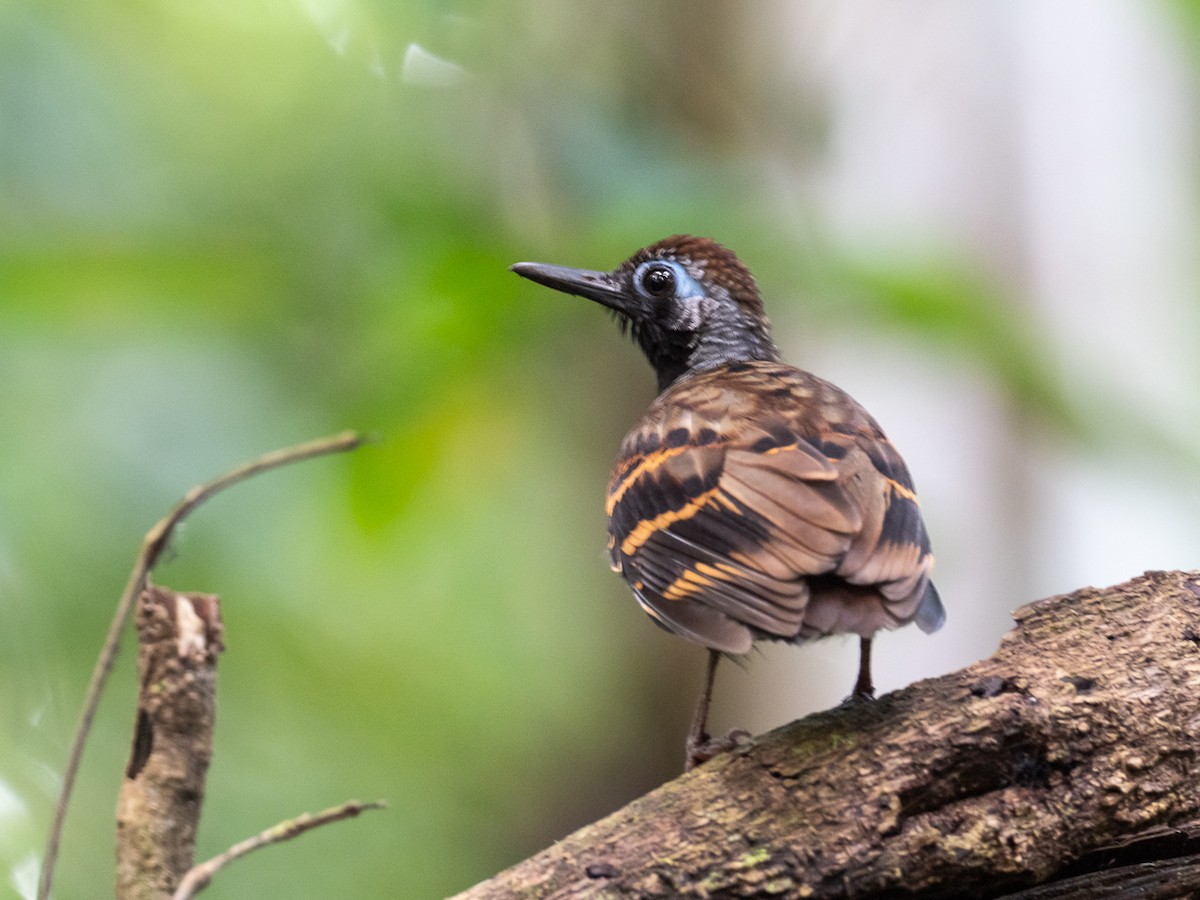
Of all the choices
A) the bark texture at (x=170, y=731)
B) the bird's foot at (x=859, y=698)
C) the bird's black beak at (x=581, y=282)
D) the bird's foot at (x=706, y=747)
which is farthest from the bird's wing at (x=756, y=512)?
the bark texture at (x=170, y=731)

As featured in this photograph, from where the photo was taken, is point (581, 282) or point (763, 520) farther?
point (581, 282)

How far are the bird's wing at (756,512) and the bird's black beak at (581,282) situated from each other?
657 millimetres

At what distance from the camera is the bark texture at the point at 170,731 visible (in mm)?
2449

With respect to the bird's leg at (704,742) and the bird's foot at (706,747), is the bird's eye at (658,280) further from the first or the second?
the bird's foot at (706,747)

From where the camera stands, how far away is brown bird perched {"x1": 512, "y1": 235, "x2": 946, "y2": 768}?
2.41 metres

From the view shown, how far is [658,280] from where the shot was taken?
4.04 metres

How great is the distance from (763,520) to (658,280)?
1.62 m

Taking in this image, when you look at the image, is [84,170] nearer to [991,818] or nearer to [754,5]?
[754,5]

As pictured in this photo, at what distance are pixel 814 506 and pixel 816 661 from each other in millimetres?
3815

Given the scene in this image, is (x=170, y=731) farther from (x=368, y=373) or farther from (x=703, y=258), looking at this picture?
(x=703, y=258)

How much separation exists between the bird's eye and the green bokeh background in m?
0.13

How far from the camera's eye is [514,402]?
16.7 ft

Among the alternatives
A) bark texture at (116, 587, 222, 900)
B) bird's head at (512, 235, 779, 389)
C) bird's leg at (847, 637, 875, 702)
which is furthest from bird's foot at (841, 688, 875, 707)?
bird's head at (512, 235, 779, 389)

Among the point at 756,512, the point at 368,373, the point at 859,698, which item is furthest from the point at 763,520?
the point at 368,373
